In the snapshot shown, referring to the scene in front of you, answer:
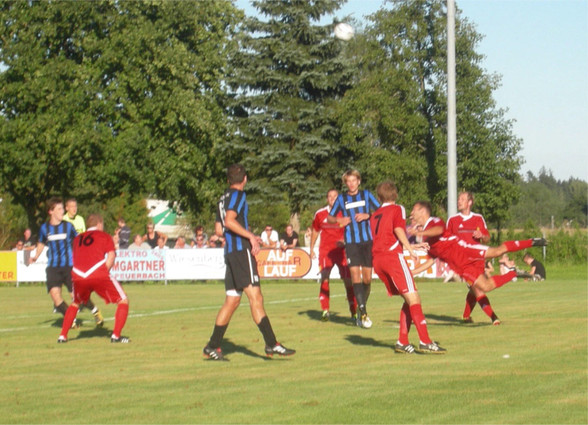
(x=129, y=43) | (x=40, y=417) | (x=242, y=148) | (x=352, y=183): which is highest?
(x=129, y=43)

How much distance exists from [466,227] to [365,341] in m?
2.76

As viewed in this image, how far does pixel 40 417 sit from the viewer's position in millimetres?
7742

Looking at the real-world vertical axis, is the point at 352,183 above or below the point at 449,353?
above

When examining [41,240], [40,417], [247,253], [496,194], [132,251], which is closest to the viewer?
[40,417]

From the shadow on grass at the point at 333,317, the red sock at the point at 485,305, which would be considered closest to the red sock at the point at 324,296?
the shadow on grass at the point at 333,317

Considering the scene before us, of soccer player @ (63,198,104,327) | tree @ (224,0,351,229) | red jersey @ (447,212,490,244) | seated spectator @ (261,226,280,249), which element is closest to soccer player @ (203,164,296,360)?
red jersey @ (447,212,490,244)

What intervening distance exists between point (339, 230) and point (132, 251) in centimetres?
1736

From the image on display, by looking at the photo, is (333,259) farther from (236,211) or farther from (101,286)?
(236,211)

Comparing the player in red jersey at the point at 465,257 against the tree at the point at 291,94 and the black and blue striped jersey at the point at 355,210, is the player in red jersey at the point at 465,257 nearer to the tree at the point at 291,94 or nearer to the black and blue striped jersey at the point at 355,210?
the black and blue striped jersey at the point at 355,210

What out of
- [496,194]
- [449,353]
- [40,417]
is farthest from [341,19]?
[40,417]

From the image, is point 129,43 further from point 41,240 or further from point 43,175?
point 41,240

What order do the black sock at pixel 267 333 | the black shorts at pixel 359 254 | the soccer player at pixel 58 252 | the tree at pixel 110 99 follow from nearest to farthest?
the black sock at pixel 267 333 → the black shorts at pixel 359 254 → the soccer player at pixel 58 252 → the tree at pixel 110 99

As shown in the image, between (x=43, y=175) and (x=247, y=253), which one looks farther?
(x=43, y=175)

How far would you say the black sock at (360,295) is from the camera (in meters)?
14.7
